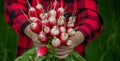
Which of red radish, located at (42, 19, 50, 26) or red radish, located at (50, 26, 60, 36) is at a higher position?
red radish, located at (42, 19, 50, 26)

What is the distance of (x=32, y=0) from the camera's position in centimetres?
258

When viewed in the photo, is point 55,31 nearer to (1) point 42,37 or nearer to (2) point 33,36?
(1) point 42,37

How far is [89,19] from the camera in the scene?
256 centimetres

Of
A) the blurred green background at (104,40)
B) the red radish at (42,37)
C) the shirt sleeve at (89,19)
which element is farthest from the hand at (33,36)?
the blurred green background at (104,40)

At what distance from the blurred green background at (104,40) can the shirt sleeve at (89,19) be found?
136cm

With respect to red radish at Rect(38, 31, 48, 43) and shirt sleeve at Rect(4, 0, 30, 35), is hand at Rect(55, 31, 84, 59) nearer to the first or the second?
red radish at Rect(38, 31, 48, 43)

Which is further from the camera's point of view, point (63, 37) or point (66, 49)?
A: point (66, 49)

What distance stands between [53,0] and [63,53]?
36 centimetres

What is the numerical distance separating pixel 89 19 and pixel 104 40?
4.90ft

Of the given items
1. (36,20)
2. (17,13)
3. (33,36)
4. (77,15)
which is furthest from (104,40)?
(36,20)

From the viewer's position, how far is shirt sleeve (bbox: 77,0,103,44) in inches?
99.4

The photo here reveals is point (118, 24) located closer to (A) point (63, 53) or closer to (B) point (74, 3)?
(B) point (74, 3)

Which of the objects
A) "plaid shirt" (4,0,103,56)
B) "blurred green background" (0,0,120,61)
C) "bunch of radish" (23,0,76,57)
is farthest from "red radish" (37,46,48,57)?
"blurred green background" (0,0,120,61)

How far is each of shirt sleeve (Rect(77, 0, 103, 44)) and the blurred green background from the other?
4.46 feet
